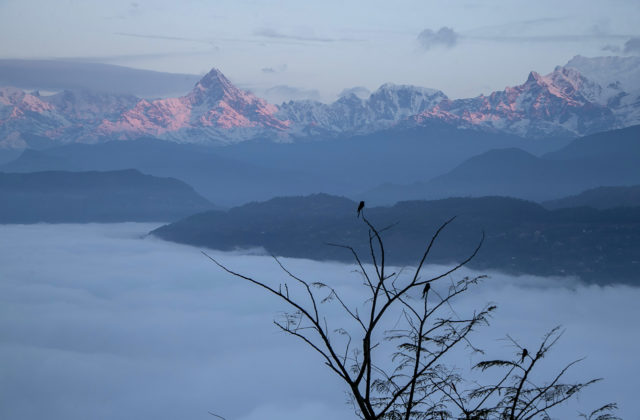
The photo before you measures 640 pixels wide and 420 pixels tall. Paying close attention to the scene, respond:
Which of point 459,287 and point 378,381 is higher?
point 459,287

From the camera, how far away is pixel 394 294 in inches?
290

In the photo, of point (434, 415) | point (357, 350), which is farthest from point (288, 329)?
point (434, 415)

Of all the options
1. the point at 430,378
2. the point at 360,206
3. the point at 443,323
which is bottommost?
the point at 430,378

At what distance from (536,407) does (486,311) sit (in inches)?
59.4

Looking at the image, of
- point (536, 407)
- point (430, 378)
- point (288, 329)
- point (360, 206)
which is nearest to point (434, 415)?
point (430, 378)

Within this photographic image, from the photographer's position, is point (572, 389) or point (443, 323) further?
point (572, 389)

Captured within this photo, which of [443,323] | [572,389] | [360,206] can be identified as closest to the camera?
[360,206]

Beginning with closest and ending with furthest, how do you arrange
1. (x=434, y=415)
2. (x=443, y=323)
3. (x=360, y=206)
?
1. (x=360, y=206)
2. (x=443, y=323)
3. (x=434, y=415)

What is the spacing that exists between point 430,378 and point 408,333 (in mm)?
600

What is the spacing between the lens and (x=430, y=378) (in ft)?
26.8

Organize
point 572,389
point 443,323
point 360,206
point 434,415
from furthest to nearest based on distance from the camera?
point 434,415 < point 572,389 < point 443,323 < point 360,206

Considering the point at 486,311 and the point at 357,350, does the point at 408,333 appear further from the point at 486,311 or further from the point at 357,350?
the point at 486,311

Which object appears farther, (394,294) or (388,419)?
(388,419)

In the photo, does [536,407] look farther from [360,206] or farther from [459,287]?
[360,206]
